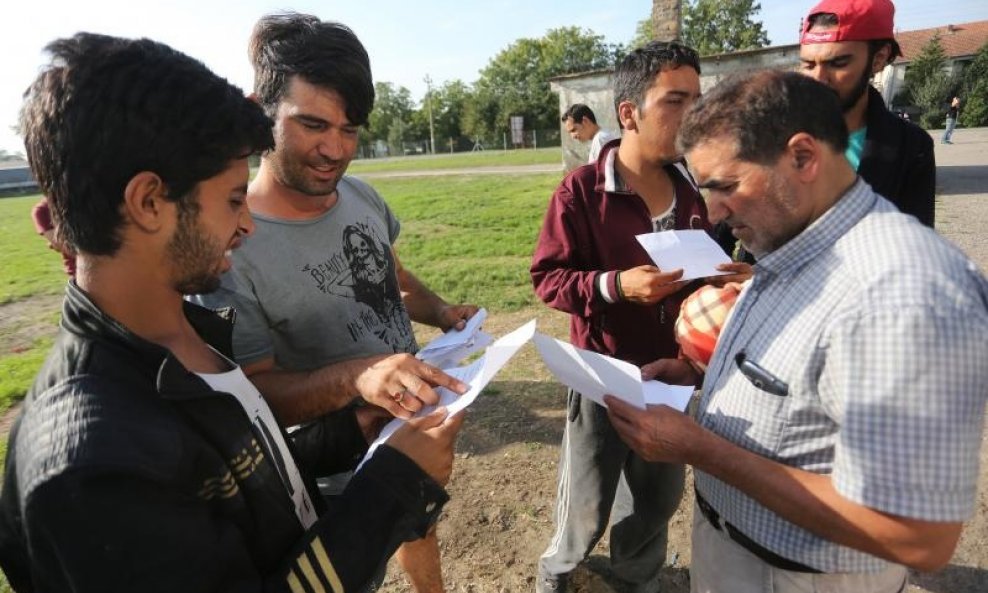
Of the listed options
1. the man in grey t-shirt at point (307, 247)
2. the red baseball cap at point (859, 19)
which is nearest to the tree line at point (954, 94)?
the red baseball cap at point (859, 19)

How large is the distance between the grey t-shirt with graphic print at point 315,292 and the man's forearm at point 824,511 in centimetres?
125

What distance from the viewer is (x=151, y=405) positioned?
1.05 m

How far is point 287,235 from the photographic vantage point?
1.95m

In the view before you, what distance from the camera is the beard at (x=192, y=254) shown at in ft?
3.84

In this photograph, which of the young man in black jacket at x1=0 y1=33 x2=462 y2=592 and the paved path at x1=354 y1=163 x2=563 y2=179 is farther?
the paved path at x1=354 y1=163 x2=563 y2=179

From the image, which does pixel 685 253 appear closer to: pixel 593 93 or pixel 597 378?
pixel 597 378

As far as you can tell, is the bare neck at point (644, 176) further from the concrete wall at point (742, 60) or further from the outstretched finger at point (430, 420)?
the concrete wall at point (742, 60)

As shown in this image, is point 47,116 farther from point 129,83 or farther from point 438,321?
point 438,321

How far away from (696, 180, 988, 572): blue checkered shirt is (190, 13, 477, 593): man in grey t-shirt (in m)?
1.13

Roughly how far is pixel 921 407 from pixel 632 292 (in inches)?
45.4

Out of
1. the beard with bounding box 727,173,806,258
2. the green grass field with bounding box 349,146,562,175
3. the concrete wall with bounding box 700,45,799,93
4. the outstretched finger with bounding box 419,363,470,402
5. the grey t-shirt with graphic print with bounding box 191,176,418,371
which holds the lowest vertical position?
the outstretched finger with bounding box 419,363,470,402

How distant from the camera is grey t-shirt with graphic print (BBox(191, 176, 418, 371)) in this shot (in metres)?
1.83

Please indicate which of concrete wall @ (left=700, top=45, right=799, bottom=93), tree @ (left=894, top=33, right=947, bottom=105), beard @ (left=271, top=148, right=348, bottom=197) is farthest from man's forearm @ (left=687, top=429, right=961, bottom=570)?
tree @ (left=894, top=33, right=947, bottom=105)

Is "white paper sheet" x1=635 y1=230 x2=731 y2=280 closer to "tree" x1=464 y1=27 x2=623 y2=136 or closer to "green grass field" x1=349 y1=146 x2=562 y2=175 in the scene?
"green grass field" x1=349 y1=146 x2=562 y2=175
